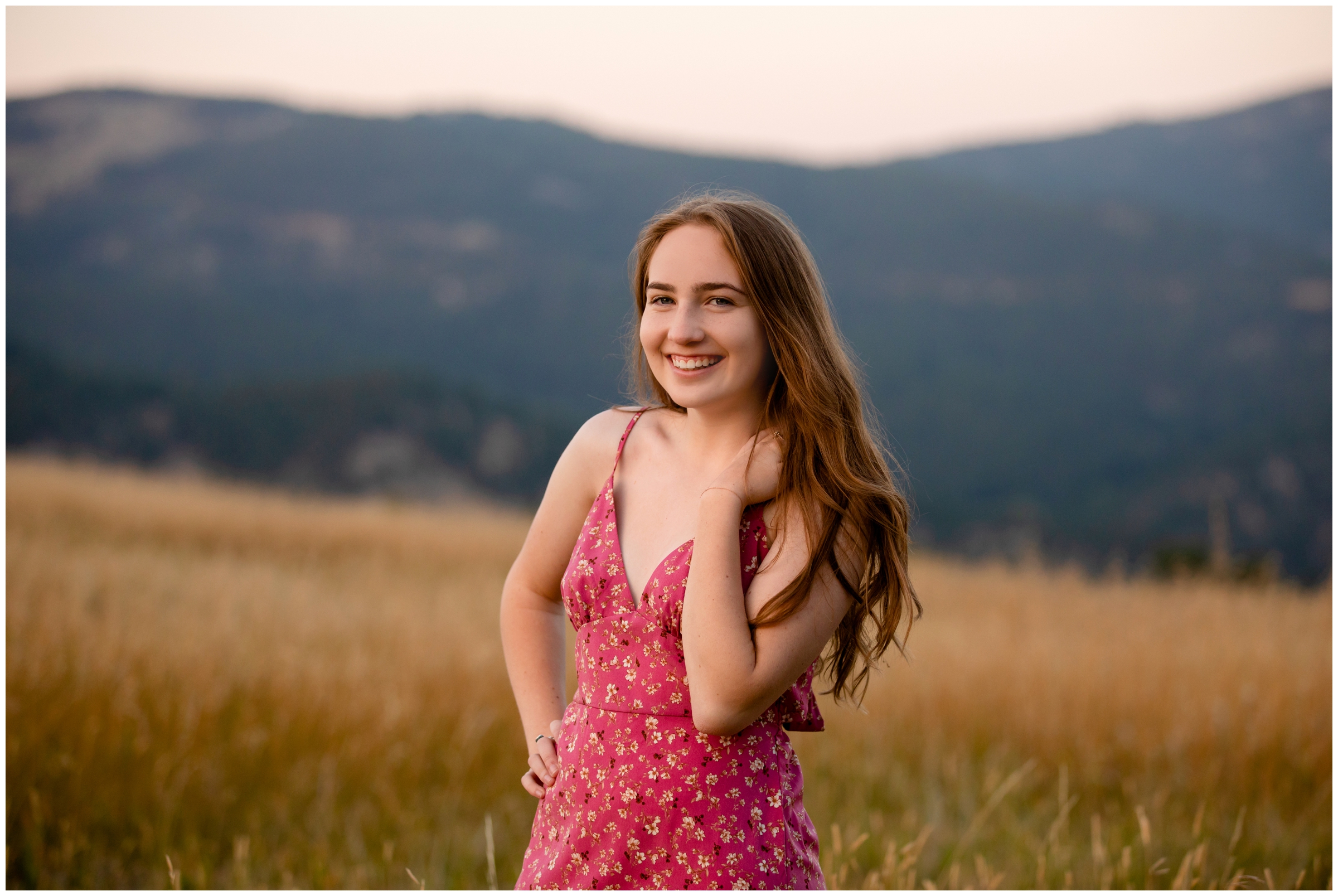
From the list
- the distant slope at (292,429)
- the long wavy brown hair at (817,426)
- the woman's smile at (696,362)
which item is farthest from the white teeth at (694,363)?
the distant slope at (292,429)

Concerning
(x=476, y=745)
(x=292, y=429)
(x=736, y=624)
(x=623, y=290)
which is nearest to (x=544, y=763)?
(x=736, y=624)

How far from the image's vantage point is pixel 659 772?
5.83 ft

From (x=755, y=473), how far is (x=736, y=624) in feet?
0.93

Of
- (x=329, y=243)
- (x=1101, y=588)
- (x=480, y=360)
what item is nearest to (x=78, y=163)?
(x=329, y=243)

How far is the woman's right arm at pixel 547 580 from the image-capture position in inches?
79.1

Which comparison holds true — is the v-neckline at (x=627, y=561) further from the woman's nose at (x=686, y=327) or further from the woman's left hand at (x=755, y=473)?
the woman's nose at (x=686, y=327)

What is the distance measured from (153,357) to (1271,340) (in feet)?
211

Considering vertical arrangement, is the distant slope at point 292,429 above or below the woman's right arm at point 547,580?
below

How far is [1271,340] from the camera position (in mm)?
57656

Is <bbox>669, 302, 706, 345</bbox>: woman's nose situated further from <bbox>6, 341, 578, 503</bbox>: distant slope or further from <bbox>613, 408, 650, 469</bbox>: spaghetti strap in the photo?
<bbox>6, 341, 578, 503</bbox>: distant slope

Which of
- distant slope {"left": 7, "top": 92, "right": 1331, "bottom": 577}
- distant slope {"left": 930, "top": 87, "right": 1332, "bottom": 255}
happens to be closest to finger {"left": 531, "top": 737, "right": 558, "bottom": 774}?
distant slope {"left": 7, "top": 92, "right": 1331, "bottom": 577}

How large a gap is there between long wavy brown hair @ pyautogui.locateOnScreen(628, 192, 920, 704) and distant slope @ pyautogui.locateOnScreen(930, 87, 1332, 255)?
7626 centimetres

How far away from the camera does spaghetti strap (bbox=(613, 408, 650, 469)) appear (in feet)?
6.56

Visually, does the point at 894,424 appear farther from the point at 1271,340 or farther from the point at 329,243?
the point at 329,243
